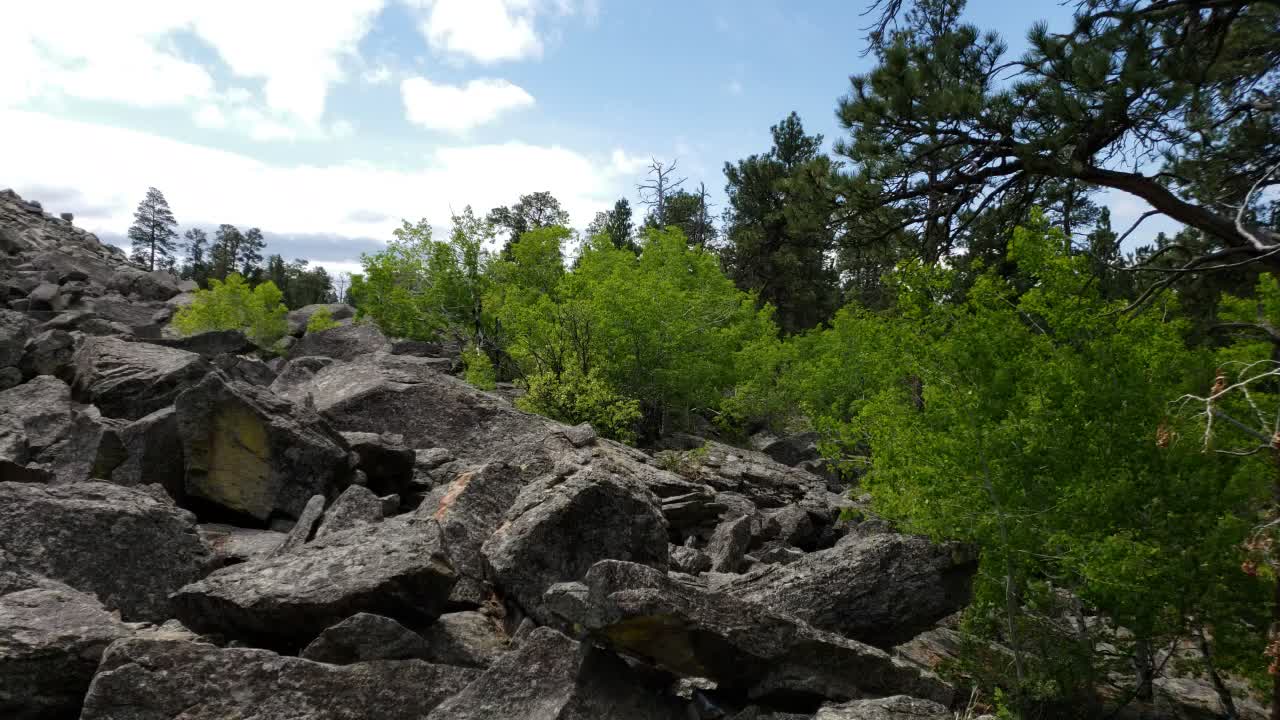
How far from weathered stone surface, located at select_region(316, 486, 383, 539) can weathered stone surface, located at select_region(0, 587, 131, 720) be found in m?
2.72

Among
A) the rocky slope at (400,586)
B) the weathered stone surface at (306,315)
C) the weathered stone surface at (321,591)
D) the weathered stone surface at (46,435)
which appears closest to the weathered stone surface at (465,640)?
the rocky slope at (400,586)

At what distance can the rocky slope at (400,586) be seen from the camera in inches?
224

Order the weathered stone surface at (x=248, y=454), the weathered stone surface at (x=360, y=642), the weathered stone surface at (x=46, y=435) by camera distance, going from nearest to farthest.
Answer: the weathered stone surface at (x=360, y=642)
the weathered stone surface at (x=248, y=454)
the weathered stone surface at (x=46, y=435)

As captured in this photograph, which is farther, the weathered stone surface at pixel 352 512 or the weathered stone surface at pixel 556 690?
the weathered stone surface at pixel 352 512

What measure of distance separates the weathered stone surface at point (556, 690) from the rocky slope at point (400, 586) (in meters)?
0.02

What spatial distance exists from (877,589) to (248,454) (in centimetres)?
786

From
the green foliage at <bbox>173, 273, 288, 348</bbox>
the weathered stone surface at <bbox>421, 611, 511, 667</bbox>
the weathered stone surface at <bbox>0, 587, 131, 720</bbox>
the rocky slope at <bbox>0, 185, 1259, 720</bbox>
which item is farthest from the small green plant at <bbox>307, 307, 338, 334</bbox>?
the weathered stone surface at <bbox>0, 587, 131, 720</bbox>

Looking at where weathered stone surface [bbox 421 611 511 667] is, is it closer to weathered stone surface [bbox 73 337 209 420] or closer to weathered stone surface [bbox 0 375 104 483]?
weathered stone surface [bbox 0 375 104 483]

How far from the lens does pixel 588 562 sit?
7.86 m

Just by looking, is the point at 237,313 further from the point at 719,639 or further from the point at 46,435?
the point at 719,639

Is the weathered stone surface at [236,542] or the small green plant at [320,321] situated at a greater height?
the small green plant at [320,321]

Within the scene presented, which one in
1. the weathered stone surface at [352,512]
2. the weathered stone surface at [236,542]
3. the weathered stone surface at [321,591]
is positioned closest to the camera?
the weathered stone surface at [321,591]

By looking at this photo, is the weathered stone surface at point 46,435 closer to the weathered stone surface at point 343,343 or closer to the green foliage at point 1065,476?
the green foliage at point 1065,476

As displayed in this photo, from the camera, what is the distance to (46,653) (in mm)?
5680
